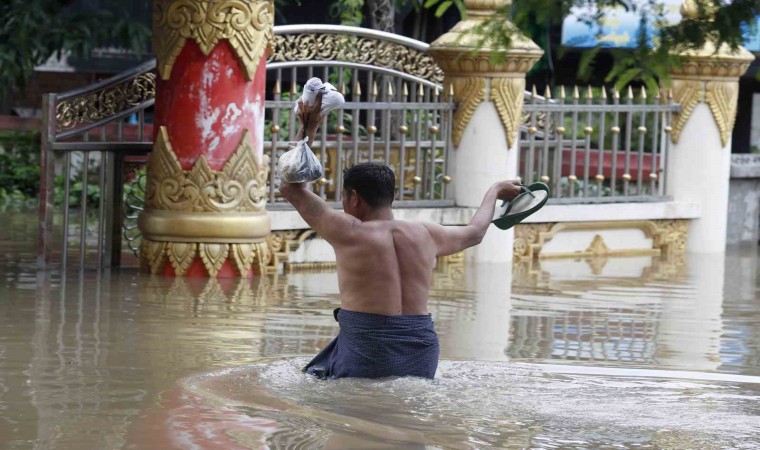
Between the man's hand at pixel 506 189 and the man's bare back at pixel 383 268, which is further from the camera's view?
the man's hand at pixel 506 189

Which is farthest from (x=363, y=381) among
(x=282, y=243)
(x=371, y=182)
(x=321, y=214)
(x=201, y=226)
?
(x=282, y=243)

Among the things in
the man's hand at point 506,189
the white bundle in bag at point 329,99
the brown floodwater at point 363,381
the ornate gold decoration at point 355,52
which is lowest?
the brown floodwater at point 363,381

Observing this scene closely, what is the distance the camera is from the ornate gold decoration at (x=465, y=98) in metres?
13.2

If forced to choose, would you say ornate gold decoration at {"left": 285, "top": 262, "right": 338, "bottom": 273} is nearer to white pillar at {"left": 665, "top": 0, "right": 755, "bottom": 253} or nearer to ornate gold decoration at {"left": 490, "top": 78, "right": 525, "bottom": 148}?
ornate gold decoration at {"left": 490, "top": 78, "right": 525, "bottom": 148}

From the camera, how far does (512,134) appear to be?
1334 cm

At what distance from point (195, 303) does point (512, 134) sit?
4.25 metres

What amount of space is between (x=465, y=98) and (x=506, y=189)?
6107 millimetres

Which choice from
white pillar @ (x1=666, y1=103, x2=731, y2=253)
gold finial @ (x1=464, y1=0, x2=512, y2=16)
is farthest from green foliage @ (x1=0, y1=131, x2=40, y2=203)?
white pillar @ (x1=666, y1=103, x2=731, y2=253)

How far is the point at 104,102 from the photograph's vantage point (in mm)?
11609

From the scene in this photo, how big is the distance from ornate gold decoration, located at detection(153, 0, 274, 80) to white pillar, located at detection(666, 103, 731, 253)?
5.21 m

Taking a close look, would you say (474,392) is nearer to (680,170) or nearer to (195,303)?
(195,303)

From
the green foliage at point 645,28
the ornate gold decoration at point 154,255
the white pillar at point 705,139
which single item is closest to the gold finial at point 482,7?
the white pillar at point 705,139

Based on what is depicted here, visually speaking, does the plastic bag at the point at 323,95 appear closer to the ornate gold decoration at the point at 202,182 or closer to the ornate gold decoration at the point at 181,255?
the ornate gold decoration at the point at 202,182

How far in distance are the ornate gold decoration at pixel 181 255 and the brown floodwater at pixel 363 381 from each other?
0.91 feet
